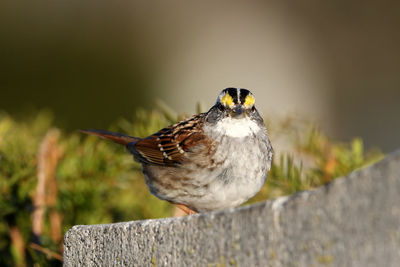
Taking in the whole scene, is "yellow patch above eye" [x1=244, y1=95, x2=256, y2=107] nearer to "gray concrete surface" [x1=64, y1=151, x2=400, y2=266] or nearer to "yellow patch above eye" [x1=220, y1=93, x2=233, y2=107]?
"yellow patch above eye" [x1=220, y1=93, x2=233, y2=107]

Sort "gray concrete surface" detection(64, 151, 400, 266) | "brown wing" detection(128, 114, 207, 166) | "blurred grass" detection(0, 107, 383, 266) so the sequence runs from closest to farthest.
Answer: "gray concrete surface" detection(64, 151, 400, 266)
"blurred grass" detection(0, 107, 383, 266)
"brown wing" detection(128, 114, 207, 166)

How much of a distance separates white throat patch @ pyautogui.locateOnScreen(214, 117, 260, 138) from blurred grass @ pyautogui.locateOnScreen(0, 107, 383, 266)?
0.17 m

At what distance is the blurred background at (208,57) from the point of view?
884cm

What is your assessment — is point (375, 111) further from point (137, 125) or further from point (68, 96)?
point (137, 125)

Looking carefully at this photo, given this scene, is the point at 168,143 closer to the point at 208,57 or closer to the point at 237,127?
the point at 237,127

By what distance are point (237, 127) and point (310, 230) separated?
160 cm

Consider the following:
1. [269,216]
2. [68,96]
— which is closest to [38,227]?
[269,216]

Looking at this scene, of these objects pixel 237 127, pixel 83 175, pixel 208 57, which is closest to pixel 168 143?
pixel 237 127

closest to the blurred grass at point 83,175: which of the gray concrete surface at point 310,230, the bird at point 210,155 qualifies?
the bird at point 210,155

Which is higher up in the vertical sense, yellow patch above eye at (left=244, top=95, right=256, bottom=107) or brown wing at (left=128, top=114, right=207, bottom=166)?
yellow patch above eye at (left=244, top=95, right=256, bottom=107)

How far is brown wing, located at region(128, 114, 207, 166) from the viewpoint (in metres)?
2.81

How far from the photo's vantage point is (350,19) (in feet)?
40.6

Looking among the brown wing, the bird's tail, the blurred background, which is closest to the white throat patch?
the brown wing

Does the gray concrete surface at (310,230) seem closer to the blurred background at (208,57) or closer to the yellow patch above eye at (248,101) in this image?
the yellow patch above eye at (248,101)
